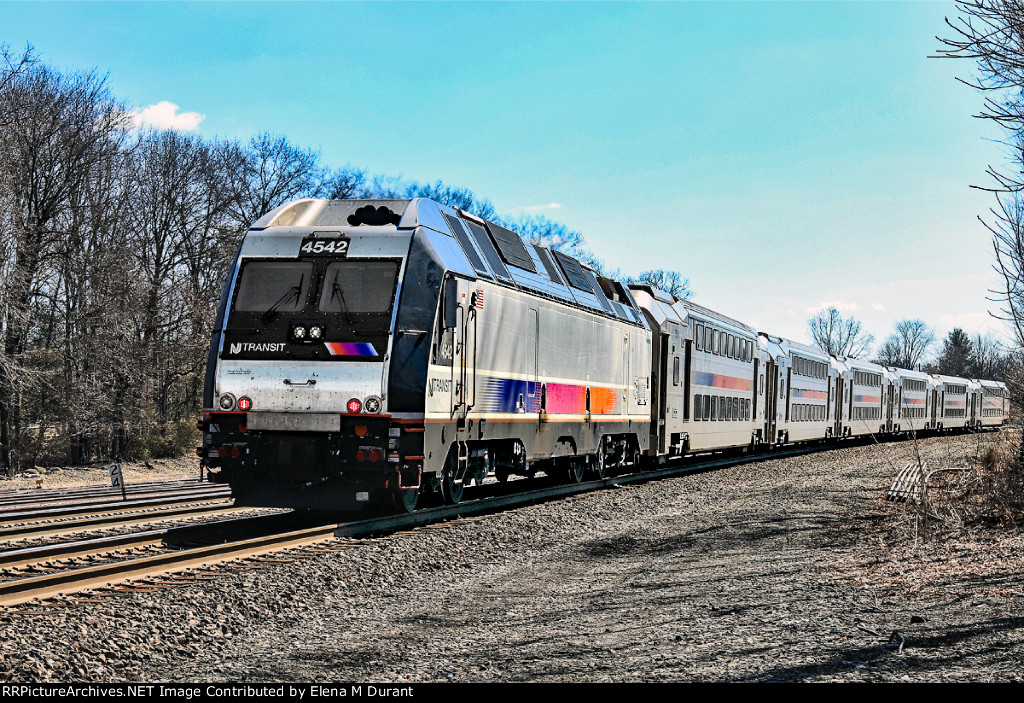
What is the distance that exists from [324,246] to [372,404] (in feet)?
7.36

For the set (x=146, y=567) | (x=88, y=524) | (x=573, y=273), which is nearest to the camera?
(x=146, y=567)

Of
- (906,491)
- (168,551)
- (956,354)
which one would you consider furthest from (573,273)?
(956,354)

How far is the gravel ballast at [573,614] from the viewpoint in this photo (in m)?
6.09

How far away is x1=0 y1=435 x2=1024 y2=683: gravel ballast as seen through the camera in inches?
240

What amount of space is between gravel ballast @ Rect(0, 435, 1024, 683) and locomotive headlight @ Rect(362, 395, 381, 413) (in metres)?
1.50

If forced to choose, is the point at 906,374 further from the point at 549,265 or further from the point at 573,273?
the point at 549,265

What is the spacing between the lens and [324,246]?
12.3 meters

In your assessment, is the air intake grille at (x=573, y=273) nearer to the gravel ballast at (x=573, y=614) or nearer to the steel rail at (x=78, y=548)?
the gravel ballast at (x=573, y=614)

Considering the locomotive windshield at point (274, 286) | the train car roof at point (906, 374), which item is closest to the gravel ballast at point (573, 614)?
the locomotive windshield at point (274, 286)

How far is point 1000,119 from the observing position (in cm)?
841

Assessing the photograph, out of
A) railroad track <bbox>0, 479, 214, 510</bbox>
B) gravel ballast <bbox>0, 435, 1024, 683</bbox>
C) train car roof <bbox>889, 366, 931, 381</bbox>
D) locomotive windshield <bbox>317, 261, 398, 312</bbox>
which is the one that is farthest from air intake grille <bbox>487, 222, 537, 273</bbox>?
train car roof <bbox>889, 366, 931, 381</bbox>

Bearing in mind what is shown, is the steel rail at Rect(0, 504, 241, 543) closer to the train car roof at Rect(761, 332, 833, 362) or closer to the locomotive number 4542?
the locomotive number 4542

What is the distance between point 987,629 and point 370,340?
7209 mm
